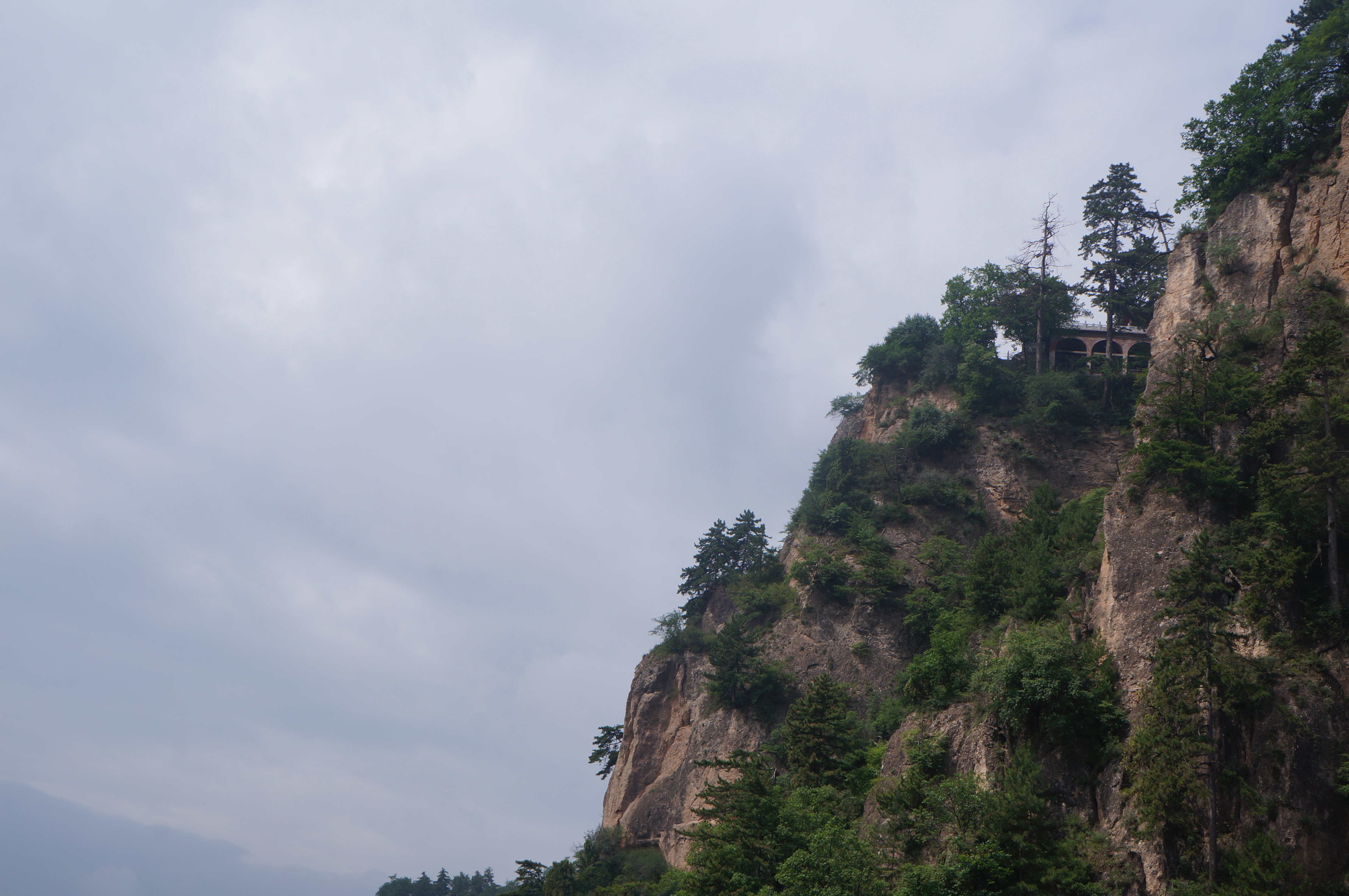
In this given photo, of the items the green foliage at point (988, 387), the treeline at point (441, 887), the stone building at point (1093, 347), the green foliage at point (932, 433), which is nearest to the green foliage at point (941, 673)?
the green foliage at point (932, 433)

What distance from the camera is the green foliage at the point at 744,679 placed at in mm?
47938

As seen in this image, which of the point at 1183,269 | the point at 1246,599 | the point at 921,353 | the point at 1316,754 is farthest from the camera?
the point at 921,353

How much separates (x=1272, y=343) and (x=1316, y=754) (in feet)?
56.2

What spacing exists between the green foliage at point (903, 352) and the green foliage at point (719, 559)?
597 inches

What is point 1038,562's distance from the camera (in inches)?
1463

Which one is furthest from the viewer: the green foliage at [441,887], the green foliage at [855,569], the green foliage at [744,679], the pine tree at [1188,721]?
the green foliage at [441,887]

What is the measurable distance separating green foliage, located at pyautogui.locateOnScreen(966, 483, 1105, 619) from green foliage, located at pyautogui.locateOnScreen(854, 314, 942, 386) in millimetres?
21801

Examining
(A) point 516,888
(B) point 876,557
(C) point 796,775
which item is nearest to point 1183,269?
(B) point 876,557

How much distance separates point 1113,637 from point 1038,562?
679 centimetres

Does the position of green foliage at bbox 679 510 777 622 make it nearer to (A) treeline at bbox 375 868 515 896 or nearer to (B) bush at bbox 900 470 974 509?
(B) bush at bbox 900 470 974 509

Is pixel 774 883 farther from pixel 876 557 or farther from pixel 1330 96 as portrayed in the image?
pixel 1330 96

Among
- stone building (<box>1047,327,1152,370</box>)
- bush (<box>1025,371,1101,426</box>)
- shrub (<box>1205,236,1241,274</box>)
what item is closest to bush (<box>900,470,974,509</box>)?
bush (<box>1025,371,1101,426</box>)

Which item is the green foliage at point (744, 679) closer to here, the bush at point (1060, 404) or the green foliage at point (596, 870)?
the green foliage at point (596, 870)

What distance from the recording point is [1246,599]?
91.7ft
